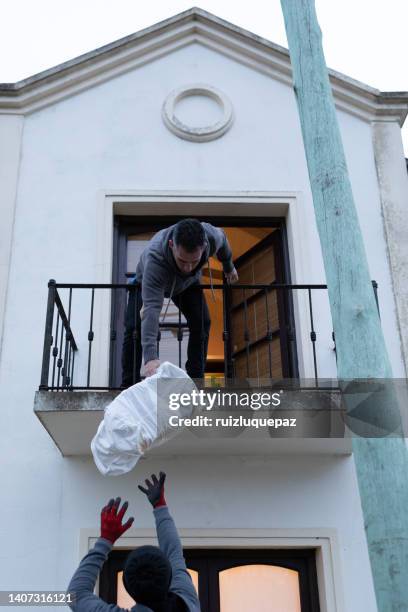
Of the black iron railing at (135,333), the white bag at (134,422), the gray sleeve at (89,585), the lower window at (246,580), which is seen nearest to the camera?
the gray sleeve at (89,585)

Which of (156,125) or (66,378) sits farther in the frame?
(156,125)

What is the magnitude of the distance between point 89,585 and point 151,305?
98.2 inches

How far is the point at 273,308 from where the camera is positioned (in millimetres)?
7895

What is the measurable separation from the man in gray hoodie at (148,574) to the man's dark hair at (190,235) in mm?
1858

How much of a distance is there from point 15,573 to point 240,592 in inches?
68.5

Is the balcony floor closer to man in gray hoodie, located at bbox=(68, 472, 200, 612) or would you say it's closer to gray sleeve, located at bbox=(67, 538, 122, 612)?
man in gray hoodie, located at bbox=(68, 472, 200, 612)

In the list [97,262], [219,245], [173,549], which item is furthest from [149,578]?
[97,262]

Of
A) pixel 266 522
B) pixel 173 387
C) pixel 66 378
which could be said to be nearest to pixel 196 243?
pixel 173 387

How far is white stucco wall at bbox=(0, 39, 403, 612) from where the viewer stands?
21.1 feet

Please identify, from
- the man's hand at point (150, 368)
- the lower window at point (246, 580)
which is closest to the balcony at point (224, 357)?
the man's hand at point (150, 368)

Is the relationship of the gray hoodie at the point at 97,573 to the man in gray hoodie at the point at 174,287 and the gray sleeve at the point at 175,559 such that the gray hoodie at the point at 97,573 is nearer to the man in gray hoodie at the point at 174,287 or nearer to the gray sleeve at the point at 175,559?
the gray sleeve at the point at 175,559

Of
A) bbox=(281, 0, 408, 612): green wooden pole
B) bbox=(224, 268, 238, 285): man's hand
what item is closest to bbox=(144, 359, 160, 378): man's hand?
bbox=(224, 268, 238, 285): man's hand

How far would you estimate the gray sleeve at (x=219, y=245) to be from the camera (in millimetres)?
6613

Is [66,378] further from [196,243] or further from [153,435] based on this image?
[196,243]
